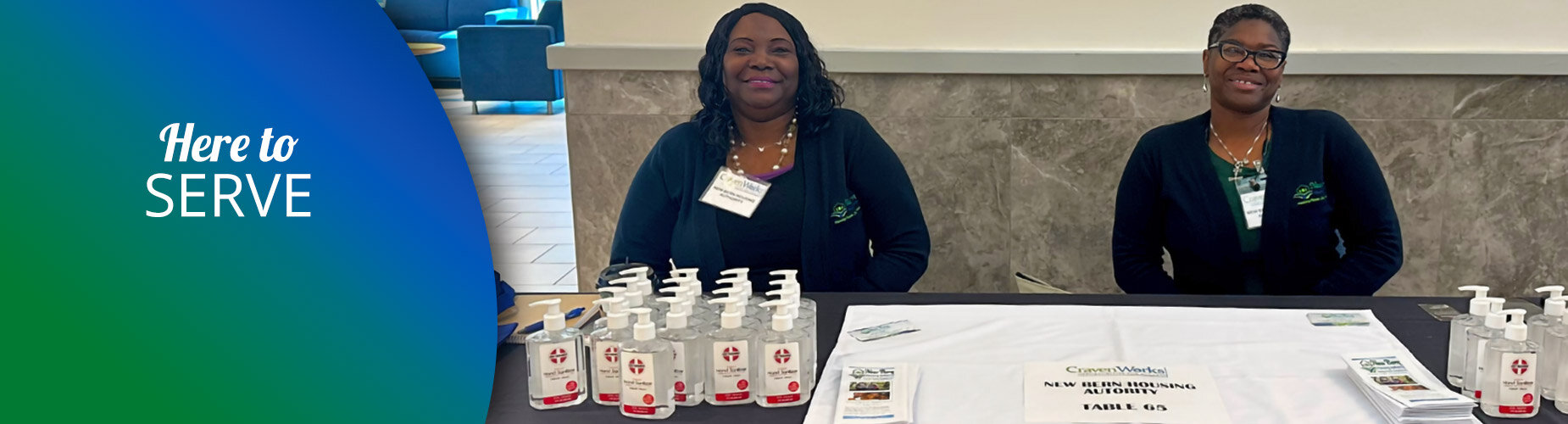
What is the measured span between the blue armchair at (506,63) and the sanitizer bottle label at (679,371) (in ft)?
26.8

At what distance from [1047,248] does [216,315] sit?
2954 millimetres

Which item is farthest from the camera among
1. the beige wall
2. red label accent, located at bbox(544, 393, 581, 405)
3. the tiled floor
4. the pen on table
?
the beige wall

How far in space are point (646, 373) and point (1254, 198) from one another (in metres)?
1.46

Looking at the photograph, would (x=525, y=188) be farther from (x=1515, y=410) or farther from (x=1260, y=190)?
(x=1515, y=410)

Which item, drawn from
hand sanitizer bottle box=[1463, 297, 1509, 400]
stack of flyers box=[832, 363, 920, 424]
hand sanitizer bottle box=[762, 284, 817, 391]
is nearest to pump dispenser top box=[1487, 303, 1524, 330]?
hand sanitizer bottle box=[1463, 297, 1509, 400]

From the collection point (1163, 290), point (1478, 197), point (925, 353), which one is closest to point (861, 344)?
point (925, 353)

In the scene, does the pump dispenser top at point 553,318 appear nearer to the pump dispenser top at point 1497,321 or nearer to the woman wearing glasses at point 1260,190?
the pump dispenser top at point 1497,321

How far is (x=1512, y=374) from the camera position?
1.29m

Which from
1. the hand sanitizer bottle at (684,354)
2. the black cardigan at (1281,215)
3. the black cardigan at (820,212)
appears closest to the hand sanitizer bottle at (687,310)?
the hand sanitizer bottle at (684,354)

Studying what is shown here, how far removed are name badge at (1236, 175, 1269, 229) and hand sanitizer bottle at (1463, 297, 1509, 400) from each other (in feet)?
3.01

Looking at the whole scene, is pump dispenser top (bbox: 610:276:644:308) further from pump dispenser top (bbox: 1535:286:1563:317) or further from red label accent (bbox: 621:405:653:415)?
pump dispenser top (bbox: 1535:286:1563:317)

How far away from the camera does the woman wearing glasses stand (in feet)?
7.34

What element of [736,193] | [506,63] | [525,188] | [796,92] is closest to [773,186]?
[736,193]

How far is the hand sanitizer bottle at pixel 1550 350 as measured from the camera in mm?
1315
